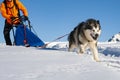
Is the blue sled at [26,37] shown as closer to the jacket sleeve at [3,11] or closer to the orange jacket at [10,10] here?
the orange jacket at [10,10]

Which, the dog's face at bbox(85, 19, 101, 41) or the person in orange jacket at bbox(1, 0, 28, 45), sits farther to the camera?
the person in orange jacket at bbox(1, 0, 28, 45)

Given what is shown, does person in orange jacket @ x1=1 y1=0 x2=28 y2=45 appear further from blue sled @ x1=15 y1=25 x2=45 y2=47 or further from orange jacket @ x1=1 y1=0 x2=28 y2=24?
blue sled @ x1=15 y1=25 x2=45 y2=47

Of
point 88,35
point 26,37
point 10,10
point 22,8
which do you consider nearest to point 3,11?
point 10,10

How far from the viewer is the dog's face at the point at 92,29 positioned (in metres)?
8.42

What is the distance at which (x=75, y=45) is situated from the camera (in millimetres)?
9883

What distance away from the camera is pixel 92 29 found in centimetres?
851

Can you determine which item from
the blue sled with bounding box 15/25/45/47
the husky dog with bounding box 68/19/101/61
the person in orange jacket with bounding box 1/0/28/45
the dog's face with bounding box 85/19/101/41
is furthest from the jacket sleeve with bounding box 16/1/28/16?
the dog's face with bounding box 85/19/101/41

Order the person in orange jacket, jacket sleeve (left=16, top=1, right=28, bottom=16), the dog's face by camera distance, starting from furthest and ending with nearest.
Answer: jacket sleeve (left=16, top=1, right=28, bottom=16) < the person in orange jacket < the dog's face

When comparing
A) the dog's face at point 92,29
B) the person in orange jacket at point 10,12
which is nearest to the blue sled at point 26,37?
the person in orange jacket at point 10,12

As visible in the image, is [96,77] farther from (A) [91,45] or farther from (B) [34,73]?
(A) [91,45]

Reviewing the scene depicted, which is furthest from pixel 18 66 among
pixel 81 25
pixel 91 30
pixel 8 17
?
pixel 8 17

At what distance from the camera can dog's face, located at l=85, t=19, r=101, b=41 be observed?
842cm

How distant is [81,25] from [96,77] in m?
4.39

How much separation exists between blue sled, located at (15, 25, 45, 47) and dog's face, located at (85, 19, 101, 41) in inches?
138
